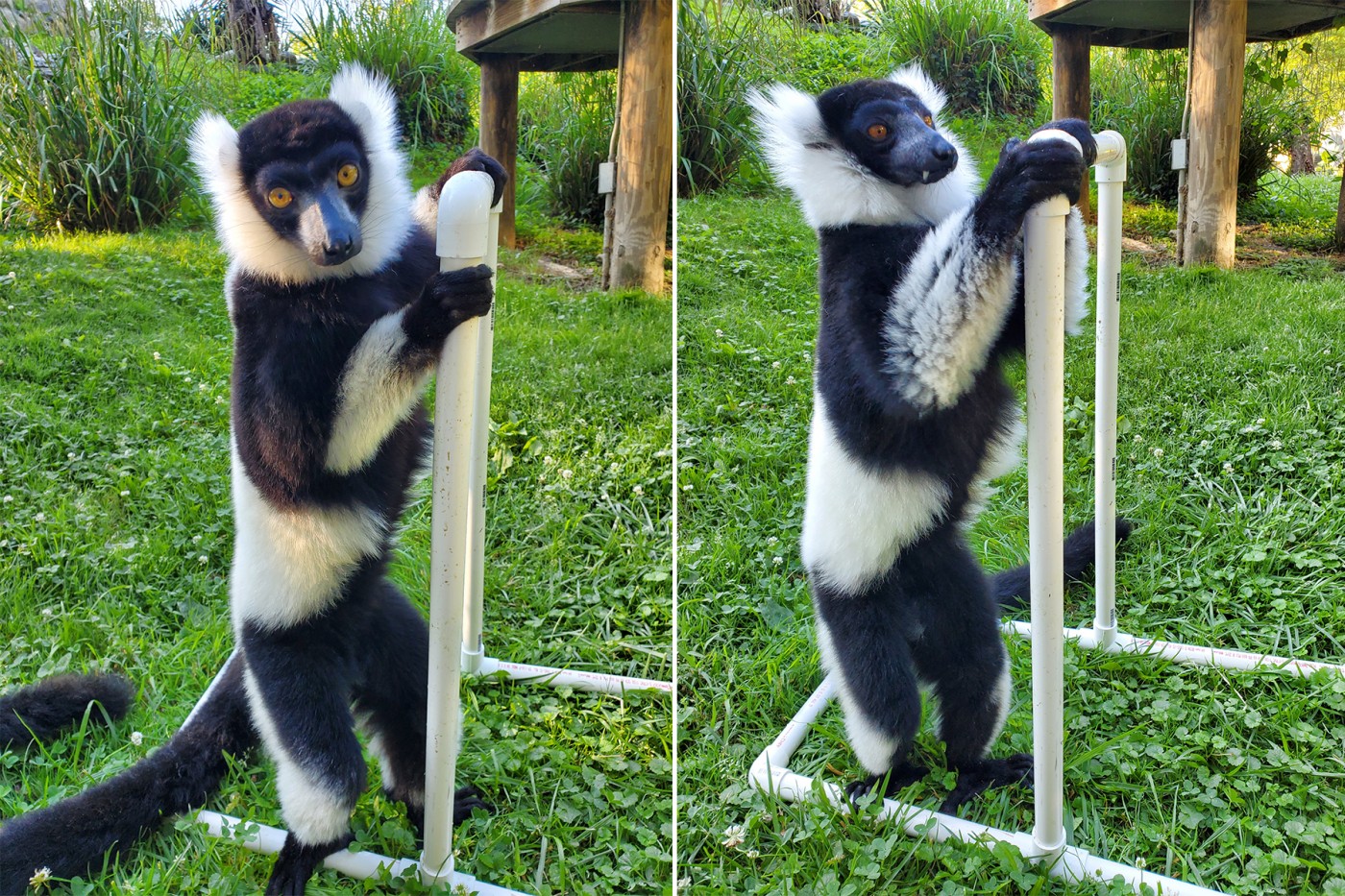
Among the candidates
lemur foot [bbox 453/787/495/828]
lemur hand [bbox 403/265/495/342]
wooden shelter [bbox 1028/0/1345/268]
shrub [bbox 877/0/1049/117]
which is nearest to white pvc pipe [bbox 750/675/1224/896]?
lemur foot [bbox 453/787/495/828]

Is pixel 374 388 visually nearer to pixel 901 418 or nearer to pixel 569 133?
pixel 569 133

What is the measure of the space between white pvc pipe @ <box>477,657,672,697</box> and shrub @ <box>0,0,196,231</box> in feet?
3.10

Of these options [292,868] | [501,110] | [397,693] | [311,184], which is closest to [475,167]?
[501,110]

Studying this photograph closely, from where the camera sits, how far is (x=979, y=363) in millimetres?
1416

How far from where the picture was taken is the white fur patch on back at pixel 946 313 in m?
1.29

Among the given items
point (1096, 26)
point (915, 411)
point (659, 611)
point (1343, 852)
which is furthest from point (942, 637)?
point (1096, 26)

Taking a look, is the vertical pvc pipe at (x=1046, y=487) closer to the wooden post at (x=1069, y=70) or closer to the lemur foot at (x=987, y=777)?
the lemur foot at (x=987, y=777)

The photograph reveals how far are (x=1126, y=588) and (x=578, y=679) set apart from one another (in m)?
1.08

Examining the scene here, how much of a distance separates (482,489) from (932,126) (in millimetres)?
946

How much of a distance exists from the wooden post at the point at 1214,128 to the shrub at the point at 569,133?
102 cm

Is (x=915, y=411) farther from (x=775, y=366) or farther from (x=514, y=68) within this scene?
(x=514, y=68)

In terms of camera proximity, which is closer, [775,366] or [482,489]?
[482,489]

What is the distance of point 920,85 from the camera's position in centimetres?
154

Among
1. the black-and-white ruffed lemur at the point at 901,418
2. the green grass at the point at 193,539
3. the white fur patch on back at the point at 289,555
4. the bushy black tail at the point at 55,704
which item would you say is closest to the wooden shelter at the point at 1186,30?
the black-and-white ruffed lemur at the point at 901,418
